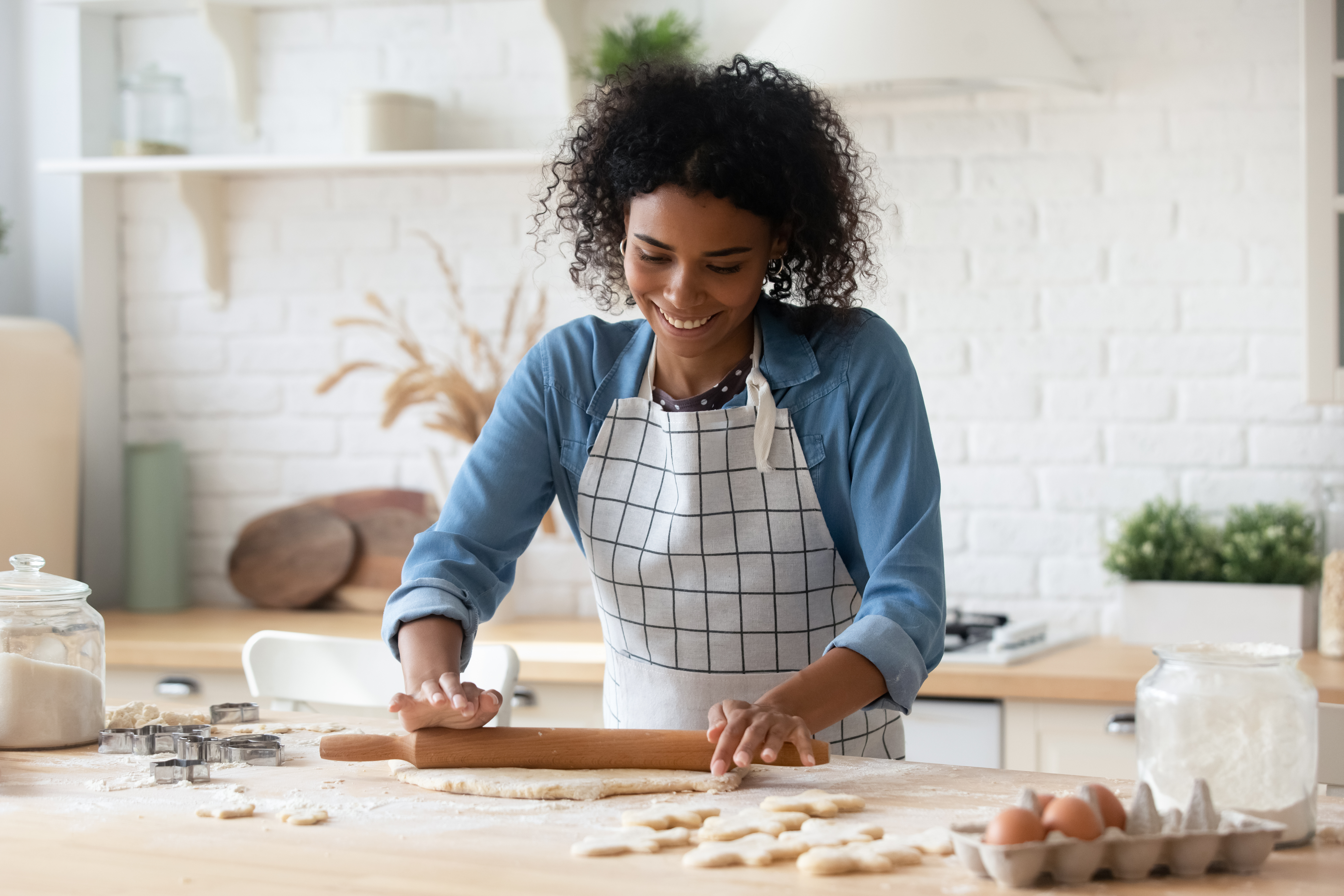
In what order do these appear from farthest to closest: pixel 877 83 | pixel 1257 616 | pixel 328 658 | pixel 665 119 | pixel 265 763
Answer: pixel 1257 616 → pixel 877 83 → pixel 328 658 → pixel 665 119 → pixel 265 763

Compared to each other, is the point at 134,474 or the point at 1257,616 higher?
the point at 134,474

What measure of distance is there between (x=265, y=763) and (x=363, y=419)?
68.2 inches

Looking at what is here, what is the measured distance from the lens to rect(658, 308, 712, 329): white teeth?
4.96ft

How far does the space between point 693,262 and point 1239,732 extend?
2.37 ft

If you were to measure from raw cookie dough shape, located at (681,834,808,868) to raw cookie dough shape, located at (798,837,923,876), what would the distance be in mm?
11

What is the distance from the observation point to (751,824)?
1.11 m

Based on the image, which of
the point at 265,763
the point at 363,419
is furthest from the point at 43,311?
the point at 265,763

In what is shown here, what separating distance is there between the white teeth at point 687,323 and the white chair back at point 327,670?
0.55 metres

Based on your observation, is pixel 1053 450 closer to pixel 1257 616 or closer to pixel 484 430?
pixel 1257 616

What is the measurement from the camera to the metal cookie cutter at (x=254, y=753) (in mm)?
1364

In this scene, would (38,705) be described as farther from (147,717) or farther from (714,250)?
(714,250)

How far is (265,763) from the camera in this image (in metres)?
1.36

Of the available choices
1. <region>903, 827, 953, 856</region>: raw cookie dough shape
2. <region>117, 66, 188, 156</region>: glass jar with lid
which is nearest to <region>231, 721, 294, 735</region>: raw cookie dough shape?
<region>903, 827, 953, 856</region>: raw cookie dough shape

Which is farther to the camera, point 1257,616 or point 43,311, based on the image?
point 43,311
